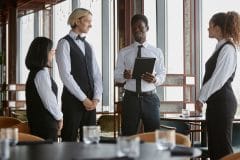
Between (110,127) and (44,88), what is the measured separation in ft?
10.7

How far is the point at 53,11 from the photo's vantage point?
454 inches

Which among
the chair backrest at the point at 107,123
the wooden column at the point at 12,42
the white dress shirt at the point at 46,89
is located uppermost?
the wooden column at the point at 12,42

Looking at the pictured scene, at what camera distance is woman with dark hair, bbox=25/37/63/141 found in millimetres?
3959

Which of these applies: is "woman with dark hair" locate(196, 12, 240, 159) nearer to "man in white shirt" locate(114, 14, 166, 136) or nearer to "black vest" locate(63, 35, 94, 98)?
"man in white shirt" locate(114, 14, 166, 136)

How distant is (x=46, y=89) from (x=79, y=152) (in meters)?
1.57

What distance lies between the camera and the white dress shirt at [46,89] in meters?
3.94

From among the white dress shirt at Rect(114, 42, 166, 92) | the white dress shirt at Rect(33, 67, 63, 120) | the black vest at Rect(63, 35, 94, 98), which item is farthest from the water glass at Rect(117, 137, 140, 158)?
the white dress shirt at Rect(114, 42, 166, 92)

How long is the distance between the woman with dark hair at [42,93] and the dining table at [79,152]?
116 cm

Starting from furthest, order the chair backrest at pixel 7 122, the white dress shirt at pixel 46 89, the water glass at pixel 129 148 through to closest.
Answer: the chair backrest at pixel 7 122, the white dress shirt at pixel 46 89, the water glass at pixel 129 148

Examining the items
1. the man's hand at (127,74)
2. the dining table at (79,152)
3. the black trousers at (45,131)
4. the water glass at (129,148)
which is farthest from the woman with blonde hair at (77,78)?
the water glass at (129,148)

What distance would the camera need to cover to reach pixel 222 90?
380cm

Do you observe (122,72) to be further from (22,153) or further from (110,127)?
(110,127)

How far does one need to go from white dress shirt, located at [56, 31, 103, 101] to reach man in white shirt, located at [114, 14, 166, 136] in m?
0.25

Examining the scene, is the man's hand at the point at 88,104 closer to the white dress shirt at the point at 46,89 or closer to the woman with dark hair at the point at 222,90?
the white dress shirt at the point at 46,89
